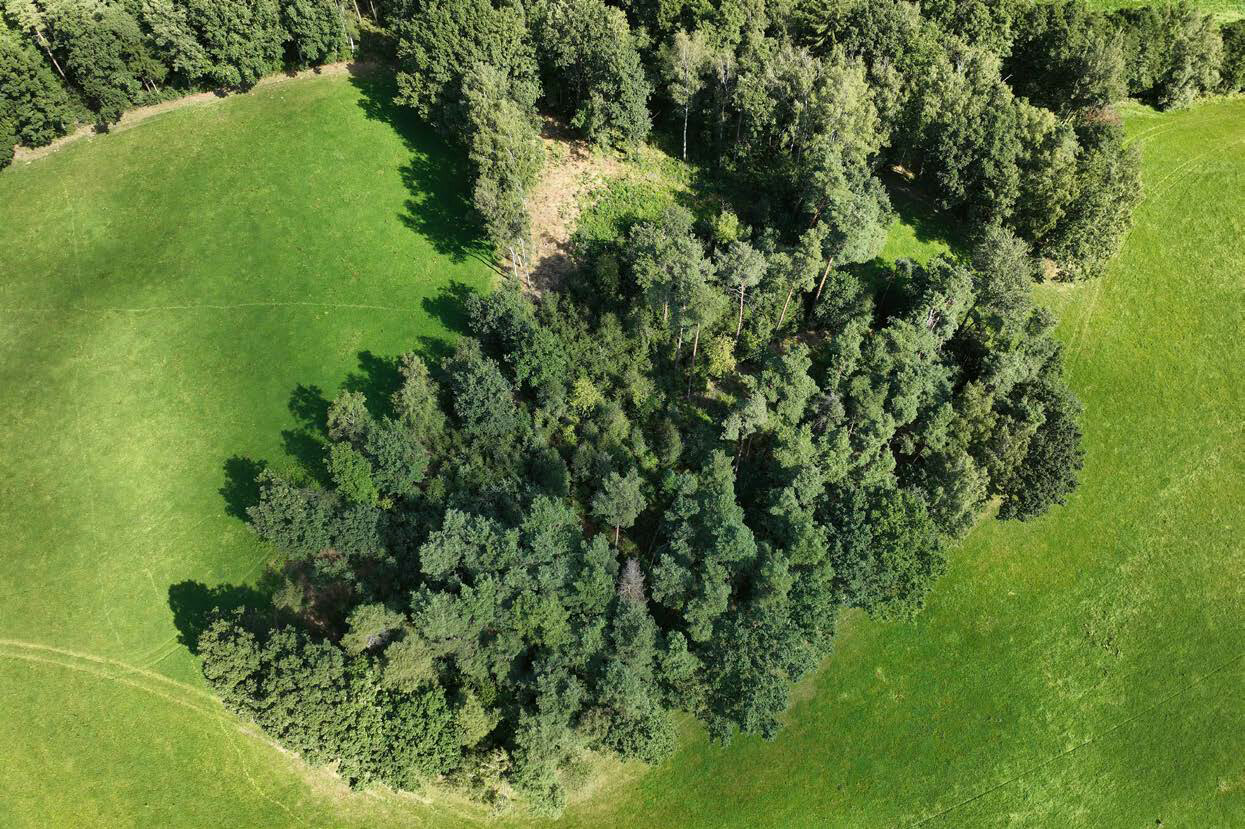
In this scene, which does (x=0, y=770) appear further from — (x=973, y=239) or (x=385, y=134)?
(x=973, y=239)

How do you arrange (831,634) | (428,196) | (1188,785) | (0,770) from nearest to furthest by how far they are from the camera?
(0,770) < (831,634) < (1188,785) < (428,196)

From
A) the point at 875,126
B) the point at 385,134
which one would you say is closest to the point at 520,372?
the point at 385,134

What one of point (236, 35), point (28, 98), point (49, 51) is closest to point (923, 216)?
point (236, 35)

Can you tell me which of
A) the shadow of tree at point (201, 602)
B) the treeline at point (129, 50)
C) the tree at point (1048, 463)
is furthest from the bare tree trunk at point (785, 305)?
the treeline at point (129, 50)

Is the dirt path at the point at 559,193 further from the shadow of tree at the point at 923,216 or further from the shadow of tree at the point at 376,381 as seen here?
the shadow of tree at the point at 923,216

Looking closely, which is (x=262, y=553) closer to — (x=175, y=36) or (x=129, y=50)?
(x=175, y=36)

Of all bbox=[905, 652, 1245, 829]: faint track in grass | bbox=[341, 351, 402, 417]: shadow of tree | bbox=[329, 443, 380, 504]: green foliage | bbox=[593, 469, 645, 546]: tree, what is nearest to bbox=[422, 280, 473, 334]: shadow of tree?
bbox=[341, 351, 402, 417]: shadow of tree
